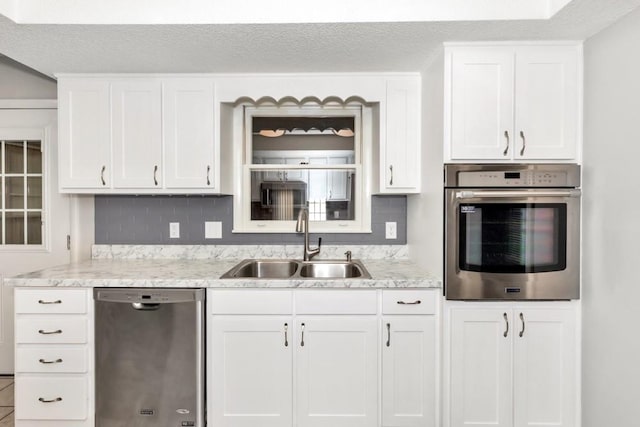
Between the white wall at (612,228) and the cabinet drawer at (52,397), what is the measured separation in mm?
2646

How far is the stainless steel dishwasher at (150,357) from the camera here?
203cm

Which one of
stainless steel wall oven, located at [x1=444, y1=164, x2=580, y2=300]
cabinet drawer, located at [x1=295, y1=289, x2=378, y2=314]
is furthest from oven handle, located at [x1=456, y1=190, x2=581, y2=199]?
cabinet drawer, located at [x1=295, y1=289, x2=378, y2=314]

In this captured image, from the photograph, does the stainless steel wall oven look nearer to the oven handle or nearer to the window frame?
the oven handle

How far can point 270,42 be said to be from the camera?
1.94m

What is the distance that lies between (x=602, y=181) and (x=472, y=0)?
1045mm

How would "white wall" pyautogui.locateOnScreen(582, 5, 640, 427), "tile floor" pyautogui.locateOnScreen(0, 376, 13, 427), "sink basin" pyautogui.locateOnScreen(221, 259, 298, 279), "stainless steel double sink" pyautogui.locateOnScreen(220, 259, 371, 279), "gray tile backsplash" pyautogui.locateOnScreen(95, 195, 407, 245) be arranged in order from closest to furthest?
1. "white wall" pyautogui.locateOnScreen(582, 5, 640, 427)
2. "tile floor" pyautogui.locateOnScreen(0, 376, 13, 427)
3. "stainless steel double sink" pyautogui.locateOnScreen(220, 259, 371, 279)
4. "sink basin" pyautogui.locateOnScreen(221, 259, 298, 279)
5. "gray tile backsplash" pyautogui.locateOnScreen(95, 195, 407, 245)

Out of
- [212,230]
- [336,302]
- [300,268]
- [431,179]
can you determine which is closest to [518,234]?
[431,179]

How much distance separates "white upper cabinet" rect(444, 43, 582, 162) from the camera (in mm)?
1975

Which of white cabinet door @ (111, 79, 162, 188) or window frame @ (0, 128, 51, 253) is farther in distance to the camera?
window frame @ (0, 128, 51, 253)

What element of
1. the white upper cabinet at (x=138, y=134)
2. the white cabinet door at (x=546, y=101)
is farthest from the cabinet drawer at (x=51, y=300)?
the white cabinet door at (x=546, y=101)

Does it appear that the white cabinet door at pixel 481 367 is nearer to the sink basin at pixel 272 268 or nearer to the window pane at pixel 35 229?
the sink basin at pixel 272 268

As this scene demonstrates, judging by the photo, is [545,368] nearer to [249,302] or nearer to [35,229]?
[249,302]

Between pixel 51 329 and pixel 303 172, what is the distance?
1.80 metres

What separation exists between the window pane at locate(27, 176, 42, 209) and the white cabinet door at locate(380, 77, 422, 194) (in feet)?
8.31
